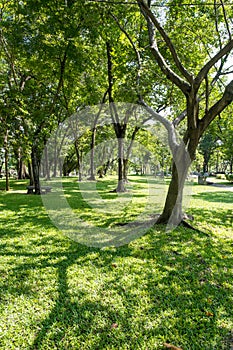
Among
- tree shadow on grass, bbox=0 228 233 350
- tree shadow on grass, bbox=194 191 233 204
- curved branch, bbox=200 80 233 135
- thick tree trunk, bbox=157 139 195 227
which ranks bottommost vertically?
tree shadow on grass, bbox=0 228 233 350

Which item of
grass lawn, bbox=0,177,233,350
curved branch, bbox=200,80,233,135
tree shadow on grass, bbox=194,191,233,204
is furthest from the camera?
tree shadow on grass, bbox=194,191,233,204

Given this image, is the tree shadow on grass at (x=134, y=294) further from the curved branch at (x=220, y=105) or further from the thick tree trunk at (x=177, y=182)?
the curved branch at (x=220, y=105)

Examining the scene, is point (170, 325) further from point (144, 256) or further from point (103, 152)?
Answer: point (103, 152)

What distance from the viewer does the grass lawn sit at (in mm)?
2199

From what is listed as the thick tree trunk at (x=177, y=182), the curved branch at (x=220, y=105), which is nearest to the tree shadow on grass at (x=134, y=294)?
the thick tree trunk at (x=177, y=182)

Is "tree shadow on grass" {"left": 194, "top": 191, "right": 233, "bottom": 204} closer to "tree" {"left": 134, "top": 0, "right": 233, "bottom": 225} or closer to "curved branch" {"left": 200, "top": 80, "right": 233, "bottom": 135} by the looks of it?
"tree" {"left": 134, "top": 0, "right": 233, "bottom": 225}

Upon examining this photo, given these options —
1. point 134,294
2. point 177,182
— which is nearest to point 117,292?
point 134,294

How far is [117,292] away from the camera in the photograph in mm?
2902

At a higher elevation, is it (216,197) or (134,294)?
(216,197)

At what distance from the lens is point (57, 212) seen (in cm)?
735

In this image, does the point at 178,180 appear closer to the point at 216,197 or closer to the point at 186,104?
the point at 186,104

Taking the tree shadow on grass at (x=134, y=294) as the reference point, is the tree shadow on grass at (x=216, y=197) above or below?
above

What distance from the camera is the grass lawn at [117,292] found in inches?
86.6

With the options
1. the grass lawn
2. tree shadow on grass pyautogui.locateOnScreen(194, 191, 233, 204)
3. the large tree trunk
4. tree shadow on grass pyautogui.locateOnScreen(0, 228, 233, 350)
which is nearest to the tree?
the large tree trunk
